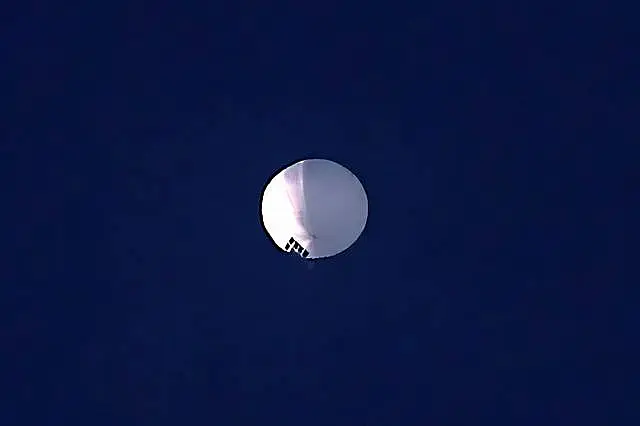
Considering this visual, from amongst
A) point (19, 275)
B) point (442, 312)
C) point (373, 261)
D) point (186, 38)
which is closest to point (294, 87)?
point (186, 38)

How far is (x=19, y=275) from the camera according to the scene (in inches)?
235

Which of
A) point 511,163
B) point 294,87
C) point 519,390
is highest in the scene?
point 294,87

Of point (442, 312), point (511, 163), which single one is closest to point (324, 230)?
point (442, 312)

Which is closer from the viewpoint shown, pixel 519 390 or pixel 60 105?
pixel 519 390

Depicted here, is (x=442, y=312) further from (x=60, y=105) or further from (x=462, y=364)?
(x=60, y=105)

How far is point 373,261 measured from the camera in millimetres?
5816

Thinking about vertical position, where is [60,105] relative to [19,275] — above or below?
above

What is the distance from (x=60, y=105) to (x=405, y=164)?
215cm

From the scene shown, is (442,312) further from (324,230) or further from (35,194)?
(35,194)

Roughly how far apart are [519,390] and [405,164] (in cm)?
147

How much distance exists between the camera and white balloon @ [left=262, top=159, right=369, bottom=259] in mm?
5855

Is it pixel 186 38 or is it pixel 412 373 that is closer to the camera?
pixel 412 373

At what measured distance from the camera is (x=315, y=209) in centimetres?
586

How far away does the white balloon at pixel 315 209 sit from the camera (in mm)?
5855
